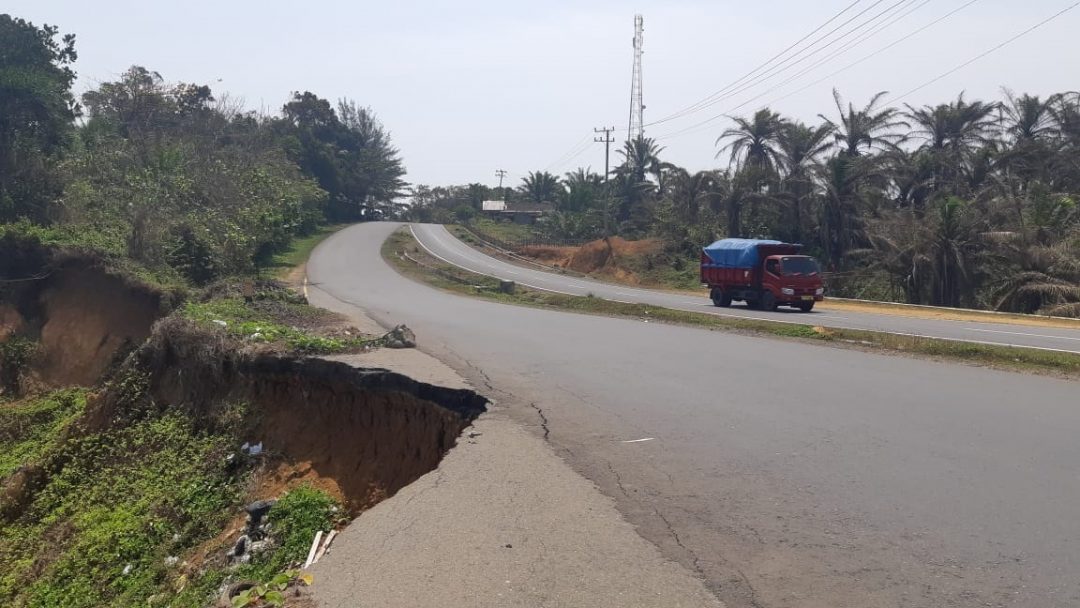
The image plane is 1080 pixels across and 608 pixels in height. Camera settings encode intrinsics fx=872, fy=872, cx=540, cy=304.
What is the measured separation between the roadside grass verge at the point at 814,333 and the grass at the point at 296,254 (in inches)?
291

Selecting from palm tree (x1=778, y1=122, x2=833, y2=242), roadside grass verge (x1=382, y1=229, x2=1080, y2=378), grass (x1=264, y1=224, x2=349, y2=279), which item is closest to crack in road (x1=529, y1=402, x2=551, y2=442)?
roadside grass verge (x1=382, y1=229, x2=1080, y2=378)

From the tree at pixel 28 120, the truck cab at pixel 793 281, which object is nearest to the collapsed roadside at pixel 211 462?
the truck cab at pixel 793 281

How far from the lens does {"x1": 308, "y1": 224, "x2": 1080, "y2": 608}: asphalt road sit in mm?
5301

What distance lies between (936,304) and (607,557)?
32434 millimetres

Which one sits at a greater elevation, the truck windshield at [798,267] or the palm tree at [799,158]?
the palm tree at [799,158]

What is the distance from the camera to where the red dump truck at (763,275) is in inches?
1125

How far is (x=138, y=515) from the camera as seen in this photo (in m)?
11.2

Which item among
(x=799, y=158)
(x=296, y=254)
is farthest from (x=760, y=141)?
(x=296, y=254)

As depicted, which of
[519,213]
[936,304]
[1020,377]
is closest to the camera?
[1020,377]

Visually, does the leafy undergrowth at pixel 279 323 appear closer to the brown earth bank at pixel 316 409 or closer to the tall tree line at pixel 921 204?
the brown earth bank at pixel 316 409

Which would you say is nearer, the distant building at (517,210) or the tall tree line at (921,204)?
the tall tree line at (921,204)

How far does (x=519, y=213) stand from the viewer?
9406 centimetres

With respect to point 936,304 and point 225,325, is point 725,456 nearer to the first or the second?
point 225,325

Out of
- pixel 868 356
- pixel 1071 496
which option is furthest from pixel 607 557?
pixel 868 356
